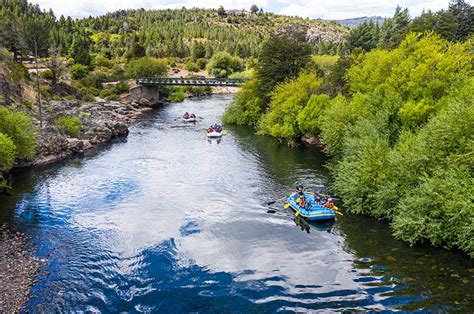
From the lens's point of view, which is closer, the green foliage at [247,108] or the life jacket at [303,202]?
the life jacket at [303,202]

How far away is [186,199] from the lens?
145 feet

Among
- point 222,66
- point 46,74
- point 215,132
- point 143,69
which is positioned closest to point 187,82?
point 143,69

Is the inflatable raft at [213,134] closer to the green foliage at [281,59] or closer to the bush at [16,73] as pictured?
the green foliage at [281,59]

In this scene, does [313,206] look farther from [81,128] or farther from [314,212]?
[81,128]

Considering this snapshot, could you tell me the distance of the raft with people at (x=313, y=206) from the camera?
38.2 meters

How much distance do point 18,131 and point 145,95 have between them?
65.6 m

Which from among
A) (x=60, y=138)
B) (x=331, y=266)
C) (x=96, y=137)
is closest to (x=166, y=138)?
(x=96, y=137)

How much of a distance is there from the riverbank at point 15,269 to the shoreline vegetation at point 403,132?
1116 inches

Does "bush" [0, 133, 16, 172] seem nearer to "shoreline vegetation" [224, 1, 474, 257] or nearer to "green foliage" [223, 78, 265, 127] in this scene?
"shoreline vegetation" [224, 1, 474, 257]

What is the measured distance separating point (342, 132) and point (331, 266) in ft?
82.2

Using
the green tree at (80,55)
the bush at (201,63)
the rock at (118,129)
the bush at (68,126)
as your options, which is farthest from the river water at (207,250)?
the bush at (201,63)

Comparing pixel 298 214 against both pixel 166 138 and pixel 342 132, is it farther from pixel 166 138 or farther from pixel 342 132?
pixel 166 138

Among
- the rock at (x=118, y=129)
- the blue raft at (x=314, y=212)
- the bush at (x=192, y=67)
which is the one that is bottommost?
the blue raft at (x=314, y=212)

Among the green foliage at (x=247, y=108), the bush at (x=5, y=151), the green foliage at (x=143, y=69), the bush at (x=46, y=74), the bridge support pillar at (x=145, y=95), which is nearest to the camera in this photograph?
the bush at (x=5, y=151)
